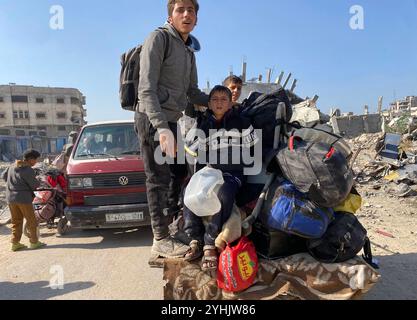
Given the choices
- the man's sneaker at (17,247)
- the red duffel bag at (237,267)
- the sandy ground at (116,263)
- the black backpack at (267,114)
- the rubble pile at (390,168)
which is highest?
the black backpack at (267,114)

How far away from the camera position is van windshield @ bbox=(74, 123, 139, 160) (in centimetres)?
563

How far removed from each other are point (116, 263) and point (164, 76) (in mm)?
3008

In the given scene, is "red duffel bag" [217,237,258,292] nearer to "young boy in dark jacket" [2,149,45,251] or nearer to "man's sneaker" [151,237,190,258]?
"man's sneaker" [151,237,190,258]

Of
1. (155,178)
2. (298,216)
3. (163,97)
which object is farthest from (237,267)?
(163,97)

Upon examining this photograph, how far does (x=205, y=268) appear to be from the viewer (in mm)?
2324

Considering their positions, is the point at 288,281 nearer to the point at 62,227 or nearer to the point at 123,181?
the point at 123,181

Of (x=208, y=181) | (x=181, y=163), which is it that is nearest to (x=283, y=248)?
(x=208, y=181)

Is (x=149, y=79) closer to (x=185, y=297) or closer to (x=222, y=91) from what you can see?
(x=222, y=91)

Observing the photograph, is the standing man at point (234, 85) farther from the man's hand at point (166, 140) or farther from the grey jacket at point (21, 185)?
the grey jacket at point (21, 185)

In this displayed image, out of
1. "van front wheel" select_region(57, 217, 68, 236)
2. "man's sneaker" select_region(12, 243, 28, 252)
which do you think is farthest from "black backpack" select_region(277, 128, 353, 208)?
"van front wheel" select_region(57, 217, 68, 236)

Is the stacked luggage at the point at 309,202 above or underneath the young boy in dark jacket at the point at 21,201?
above

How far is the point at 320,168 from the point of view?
7.05 ft

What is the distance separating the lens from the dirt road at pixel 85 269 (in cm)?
362

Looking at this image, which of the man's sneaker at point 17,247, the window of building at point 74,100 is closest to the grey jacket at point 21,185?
the man's sneaker at point 17,247
